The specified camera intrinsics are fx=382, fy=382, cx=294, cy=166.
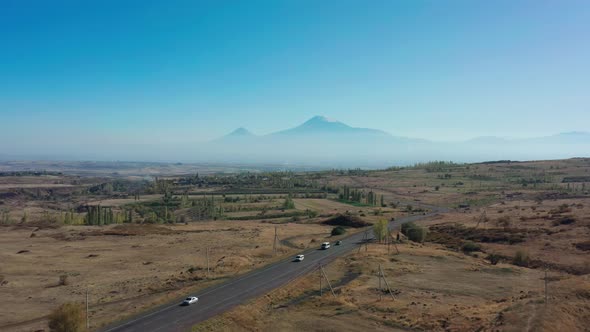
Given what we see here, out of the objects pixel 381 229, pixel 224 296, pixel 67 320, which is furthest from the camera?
pixel 381 229

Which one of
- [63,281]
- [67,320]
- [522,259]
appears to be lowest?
[63,281]

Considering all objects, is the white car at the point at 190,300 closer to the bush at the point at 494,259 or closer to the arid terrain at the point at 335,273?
the arid terrain at the point at 335,273

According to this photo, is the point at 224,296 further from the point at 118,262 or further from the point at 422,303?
the point at 118,262

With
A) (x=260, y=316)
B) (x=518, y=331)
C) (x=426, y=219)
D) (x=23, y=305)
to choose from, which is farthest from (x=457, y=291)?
(x=426, y=219)

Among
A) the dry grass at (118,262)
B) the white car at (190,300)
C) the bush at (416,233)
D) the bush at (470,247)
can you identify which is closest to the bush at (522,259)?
the bush at (470,247)

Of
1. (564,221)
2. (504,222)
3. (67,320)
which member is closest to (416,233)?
(504,222)

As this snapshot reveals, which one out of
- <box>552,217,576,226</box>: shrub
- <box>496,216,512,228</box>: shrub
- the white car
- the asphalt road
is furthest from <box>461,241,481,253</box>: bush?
the white car

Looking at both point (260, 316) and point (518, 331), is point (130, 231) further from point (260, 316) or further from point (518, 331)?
point (518, 331)
